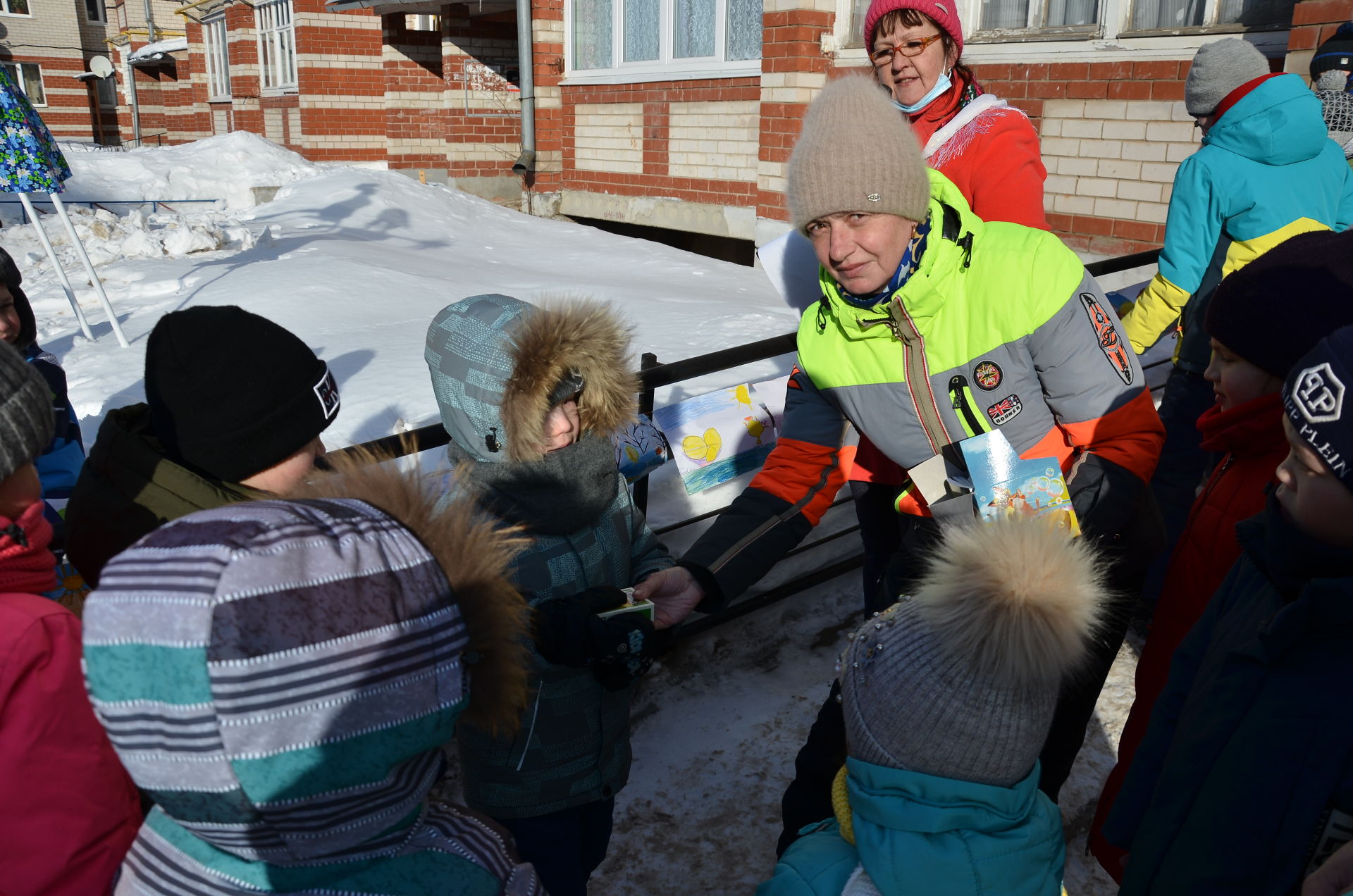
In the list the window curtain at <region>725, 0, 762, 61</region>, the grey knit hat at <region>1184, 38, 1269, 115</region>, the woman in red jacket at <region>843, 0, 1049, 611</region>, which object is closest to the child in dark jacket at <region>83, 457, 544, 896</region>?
the woman in red jacket at <region>843, 0, 1049, 611</region>

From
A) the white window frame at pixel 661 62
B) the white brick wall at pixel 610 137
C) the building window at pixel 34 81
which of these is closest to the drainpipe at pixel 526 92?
the white window frame at pixel 661 62

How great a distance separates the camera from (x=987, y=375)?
1.88 m

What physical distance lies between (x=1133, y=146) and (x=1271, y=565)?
620 centimetres

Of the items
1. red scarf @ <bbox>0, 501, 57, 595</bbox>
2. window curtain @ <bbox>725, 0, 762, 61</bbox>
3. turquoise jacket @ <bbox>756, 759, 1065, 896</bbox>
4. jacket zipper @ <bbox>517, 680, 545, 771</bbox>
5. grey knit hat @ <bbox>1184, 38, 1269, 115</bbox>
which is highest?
window curtain @ <bbox>725, 0, 762, 61</bbox>

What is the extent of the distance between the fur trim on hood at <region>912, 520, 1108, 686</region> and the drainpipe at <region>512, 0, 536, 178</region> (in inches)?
483

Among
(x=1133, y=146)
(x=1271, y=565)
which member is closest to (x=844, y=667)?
(x=1271, y=565)

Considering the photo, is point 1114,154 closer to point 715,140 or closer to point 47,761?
point 715,140

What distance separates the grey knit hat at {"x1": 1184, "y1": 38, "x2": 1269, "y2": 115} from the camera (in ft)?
10.6

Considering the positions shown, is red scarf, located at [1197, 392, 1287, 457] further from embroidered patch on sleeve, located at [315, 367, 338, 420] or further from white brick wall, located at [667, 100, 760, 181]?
white brick wall, located at [667, 100, 760, 181]


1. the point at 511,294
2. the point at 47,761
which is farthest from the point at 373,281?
the point at 47,761

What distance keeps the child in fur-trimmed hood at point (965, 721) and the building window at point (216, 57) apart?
26847 millimetres

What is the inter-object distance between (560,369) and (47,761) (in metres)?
1.04

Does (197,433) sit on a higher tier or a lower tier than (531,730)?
higher

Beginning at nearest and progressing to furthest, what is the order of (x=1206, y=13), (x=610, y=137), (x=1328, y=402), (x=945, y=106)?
(x=1328, y=402)
(x=945, y=106)
(x=1206, y=13)
(x=610, y=137)
